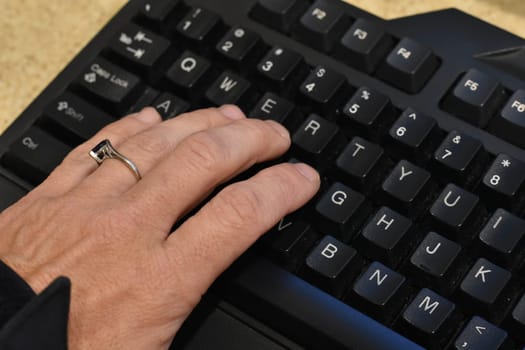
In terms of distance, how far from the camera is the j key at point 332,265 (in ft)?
2.49

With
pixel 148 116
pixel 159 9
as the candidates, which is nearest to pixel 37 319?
pixel 148 116

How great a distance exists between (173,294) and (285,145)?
16 cm

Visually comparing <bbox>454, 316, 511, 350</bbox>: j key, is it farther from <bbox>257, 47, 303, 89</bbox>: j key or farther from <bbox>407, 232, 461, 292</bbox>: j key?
<bbox>257, 47, 303, 89</bbox>: j key

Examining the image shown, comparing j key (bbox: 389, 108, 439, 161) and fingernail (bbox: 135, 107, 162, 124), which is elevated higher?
j key (bbox: 389, 108, 439, 161)

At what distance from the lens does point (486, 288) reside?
0.73 m

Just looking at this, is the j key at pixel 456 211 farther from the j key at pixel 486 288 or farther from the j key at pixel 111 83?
the j key at pixel 111 83

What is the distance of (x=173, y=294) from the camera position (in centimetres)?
75

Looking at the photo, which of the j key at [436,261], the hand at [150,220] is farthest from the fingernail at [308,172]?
the j key at [436,261]

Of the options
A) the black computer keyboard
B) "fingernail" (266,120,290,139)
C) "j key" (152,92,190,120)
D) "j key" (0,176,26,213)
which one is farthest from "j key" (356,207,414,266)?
"j key" (0,176,26,213)

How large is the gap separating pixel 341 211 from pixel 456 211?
0.30 ft

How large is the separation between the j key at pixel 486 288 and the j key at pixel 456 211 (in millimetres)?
35

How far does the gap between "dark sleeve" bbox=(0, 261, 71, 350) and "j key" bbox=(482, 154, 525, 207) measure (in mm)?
341

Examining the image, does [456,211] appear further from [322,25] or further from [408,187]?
[322,25]

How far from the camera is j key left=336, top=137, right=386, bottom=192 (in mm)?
798
